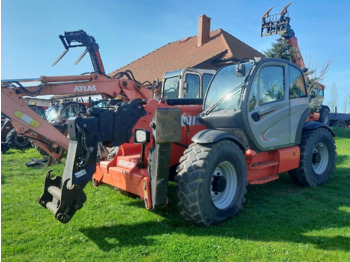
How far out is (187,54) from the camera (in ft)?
67.2

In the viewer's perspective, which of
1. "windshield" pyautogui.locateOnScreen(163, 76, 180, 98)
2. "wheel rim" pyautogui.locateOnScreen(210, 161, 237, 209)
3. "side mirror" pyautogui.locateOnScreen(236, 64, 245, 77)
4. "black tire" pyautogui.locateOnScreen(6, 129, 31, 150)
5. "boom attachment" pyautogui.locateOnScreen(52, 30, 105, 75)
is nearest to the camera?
"wheel rim" pyautogui.locateOnScreen(210, 161, 237, 209)

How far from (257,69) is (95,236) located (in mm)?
3513

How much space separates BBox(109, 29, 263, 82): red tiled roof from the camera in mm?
17812

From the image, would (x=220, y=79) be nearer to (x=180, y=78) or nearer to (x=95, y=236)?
(x=180, y=78)

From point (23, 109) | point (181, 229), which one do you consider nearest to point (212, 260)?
point (181, 229)

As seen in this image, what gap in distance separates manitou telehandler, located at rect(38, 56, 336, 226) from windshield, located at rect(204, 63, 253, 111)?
2cm

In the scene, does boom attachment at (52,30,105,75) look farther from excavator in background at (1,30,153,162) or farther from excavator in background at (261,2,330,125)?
excavator in background at (261,2,330,125)

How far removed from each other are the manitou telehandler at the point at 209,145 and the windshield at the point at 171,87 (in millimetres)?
2258

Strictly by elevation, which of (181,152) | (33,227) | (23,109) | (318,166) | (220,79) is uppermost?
(220,79)

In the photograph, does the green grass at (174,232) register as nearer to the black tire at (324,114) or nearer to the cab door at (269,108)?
the cab door at (269,108)

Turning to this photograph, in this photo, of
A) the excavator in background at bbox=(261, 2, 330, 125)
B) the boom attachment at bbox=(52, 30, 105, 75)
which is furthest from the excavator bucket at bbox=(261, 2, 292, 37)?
the boom attachment at bbox=(52, 30, 105, 75)

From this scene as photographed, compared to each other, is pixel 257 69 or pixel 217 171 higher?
pixel 257 69

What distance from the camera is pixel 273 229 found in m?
3.79

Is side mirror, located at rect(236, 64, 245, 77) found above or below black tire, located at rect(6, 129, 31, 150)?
above
